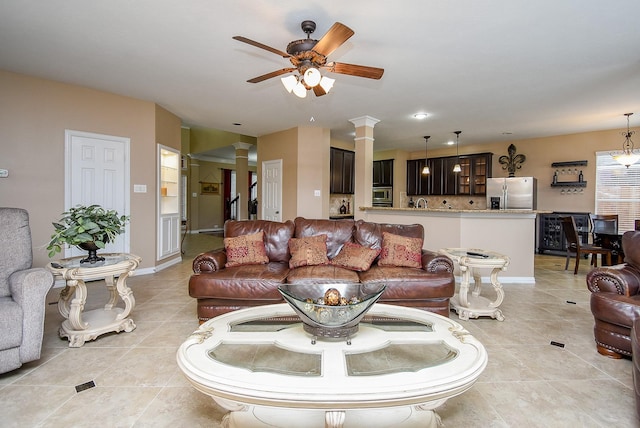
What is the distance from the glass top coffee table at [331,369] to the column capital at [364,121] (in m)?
4.29

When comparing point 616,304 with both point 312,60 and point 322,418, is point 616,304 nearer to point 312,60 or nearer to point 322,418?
point 322,418

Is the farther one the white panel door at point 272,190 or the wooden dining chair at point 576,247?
the white panel door at point 272,190

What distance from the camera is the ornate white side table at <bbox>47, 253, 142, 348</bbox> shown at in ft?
7.93

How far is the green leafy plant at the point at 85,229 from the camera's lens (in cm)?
247

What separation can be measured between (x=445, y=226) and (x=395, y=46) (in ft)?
9.16

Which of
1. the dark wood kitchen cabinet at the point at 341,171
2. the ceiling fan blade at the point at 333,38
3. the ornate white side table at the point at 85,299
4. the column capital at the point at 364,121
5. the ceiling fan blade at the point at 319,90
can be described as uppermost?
the column capital at the point at 364,121

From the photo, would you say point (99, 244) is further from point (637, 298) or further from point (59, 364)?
point (637, 298)

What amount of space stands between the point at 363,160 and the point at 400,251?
8.97ft

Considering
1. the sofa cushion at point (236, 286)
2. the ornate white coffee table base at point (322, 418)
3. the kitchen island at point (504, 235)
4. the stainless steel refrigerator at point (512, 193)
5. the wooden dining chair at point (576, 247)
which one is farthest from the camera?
the stainless steel refrigerator at point (512, 193)

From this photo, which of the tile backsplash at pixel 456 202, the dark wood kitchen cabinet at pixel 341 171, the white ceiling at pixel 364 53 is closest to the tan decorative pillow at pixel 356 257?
the white ceiling at pixel 364 53

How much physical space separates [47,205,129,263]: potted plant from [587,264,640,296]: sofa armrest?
13.3 feet

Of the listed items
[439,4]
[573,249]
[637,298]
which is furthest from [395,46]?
[573,249]

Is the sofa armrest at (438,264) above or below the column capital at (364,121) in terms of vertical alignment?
below

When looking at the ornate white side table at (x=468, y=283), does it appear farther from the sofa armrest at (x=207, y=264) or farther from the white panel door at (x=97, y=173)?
the white panel door at (x=97, y=173)
